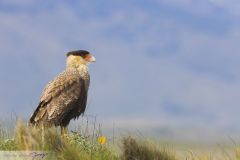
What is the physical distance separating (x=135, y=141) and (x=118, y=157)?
1.19 ft

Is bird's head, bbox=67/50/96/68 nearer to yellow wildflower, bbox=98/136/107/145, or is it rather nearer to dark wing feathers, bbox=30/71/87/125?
dark wing feathers, bbox=30/71/87/125

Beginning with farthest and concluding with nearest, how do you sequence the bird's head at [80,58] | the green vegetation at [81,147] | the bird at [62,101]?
the bird's head at [80,58] → the bird at [62,101] → the green vegetation at [81,147]

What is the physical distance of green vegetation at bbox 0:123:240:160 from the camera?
7168 mm

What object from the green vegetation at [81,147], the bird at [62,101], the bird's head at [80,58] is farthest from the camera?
the bird's head at [80,58]

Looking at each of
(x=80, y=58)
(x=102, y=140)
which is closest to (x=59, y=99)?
(x=80, y=58)

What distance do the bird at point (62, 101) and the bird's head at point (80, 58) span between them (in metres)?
0.38

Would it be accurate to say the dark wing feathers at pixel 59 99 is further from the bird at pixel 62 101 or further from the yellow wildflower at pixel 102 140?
the yellow wildflower at pixel 102 140

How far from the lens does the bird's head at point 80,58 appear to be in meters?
11.6

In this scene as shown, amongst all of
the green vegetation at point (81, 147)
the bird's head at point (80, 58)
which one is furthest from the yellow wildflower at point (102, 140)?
the bird's head at point (80, 58)

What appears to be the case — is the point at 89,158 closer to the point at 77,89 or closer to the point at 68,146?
the point at 68,146

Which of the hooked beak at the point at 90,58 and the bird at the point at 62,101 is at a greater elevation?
the hooked beak at the point at 90,58


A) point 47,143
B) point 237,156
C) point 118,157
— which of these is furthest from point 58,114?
point 237,156

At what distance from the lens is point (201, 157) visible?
7941 millimetres

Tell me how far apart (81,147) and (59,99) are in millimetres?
2452
